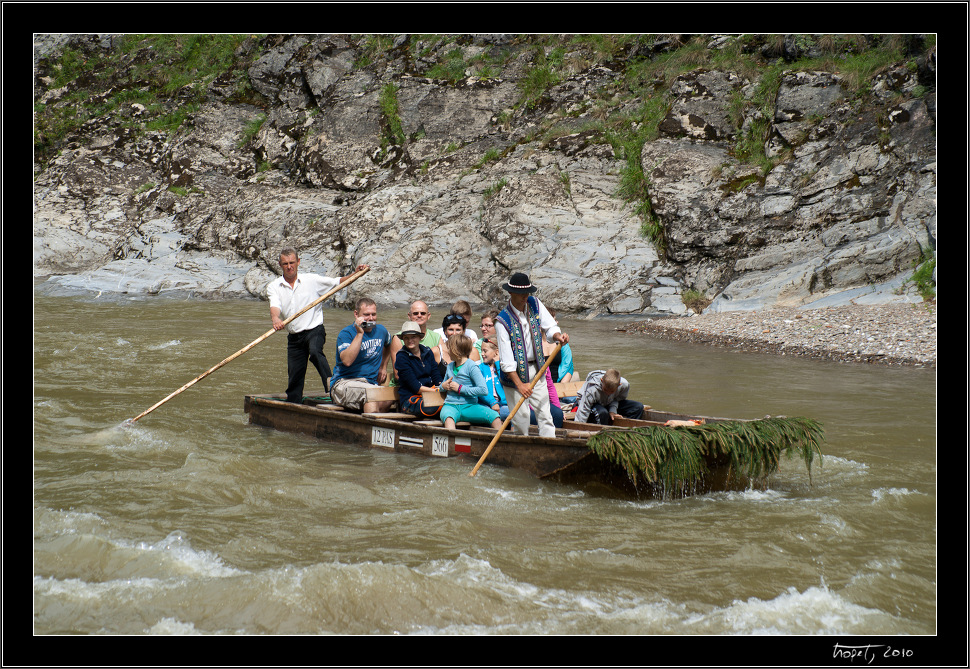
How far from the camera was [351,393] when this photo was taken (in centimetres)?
772

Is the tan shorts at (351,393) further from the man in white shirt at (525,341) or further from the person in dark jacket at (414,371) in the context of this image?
the man in white shirt at (525,341)

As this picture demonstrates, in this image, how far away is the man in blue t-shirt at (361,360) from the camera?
7.70 meters

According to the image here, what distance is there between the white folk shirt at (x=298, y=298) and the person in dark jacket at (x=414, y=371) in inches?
45.0

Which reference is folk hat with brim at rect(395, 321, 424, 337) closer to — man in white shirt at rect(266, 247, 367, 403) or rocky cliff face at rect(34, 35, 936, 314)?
man in white shirt at rect(266, 247, 367, 403)

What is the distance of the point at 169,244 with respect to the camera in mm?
25047

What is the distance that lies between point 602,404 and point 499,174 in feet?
54.0

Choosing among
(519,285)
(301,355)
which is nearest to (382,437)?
(301,355)

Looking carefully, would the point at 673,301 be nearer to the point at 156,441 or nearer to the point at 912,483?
the point at 912,483

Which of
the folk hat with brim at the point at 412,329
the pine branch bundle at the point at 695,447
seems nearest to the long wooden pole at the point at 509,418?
the pine branch bundle at the point at 695,447

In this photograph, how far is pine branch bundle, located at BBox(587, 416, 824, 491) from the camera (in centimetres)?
565

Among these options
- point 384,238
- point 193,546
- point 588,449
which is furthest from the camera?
point 384,238

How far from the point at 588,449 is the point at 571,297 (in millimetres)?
13608

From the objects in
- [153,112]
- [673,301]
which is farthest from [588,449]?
[153,112]

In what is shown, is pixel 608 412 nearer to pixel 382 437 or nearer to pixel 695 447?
pixel 695 447
